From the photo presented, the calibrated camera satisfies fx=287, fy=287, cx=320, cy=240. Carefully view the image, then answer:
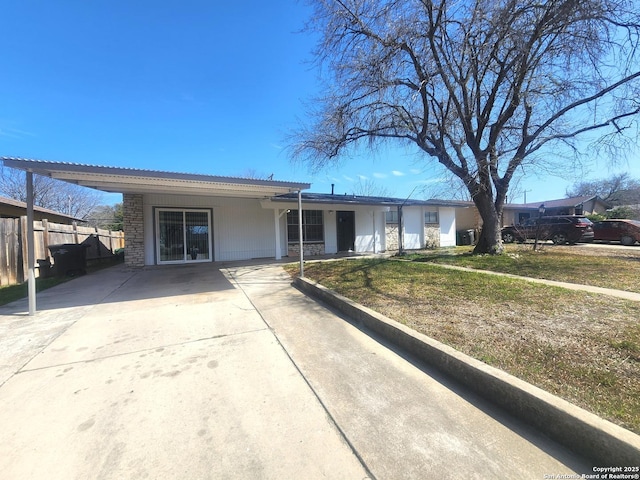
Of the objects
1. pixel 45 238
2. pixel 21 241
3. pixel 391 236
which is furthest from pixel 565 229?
pixel 45 238

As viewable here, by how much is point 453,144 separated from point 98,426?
1225 cm

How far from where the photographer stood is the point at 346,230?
15.1 meters

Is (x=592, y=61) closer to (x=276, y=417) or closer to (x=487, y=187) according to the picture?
(x=487, y=187)

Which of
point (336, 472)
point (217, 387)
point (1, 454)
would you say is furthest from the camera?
point (217, 387)

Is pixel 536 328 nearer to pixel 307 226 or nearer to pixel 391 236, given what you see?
pixel 307 226

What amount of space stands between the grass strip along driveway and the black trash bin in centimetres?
904

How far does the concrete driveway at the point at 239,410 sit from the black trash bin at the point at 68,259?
615 cm

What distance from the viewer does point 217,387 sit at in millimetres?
2748

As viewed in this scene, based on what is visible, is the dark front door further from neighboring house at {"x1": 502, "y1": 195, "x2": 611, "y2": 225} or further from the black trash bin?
neighboring house at {"x1": 502, "y1": 195, "x2": 611, "y2": 225}

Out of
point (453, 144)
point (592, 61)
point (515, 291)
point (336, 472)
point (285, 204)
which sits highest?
point (592, 61)

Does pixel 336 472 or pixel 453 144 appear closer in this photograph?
pixel 336 472

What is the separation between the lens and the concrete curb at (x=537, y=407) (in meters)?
1.75

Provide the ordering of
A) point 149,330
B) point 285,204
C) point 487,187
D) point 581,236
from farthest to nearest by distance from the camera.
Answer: point 581,236 → point 285,204 → point 487,187 → point 149,330

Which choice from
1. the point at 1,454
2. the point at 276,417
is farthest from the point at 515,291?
the point at 1,454
